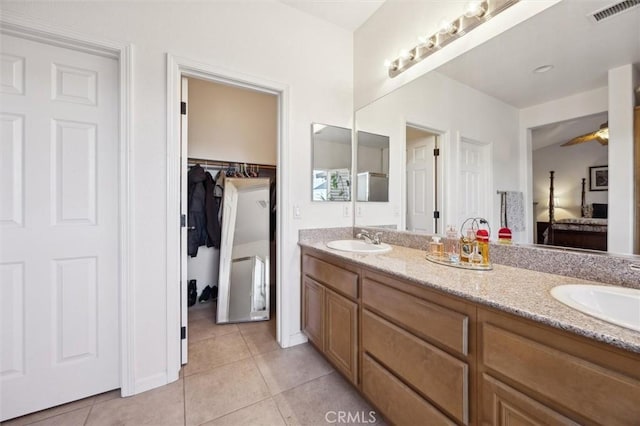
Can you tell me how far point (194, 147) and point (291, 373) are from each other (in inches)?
93.8

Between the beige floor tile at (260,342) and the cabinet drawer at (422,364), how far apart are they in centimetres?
98

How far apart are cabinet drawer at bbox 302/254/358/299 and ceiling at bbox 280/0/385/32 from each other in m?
1.97

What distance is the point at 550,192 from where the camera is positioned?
3.95ft

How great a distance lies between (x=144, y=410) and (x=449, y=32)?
9.08 ft

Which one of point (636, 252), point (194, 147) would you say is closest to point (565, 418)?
point (636, 252)

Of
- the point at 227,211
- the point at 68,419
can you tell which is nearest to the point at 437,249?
the point at 227,211

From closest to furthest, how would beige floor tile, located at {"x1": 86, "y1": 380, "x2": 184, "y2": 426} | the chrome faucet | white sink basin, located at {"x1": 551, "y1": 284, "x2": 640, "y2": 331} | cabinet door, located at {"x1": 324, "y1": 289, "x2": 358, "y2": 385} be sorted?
white sink basin, located at {"x1": 551, "y1": 284, "x2": 640, "y2": 331} < beige floor tile, located at {"x1": 86, "y1": 380, "x2": 184, "y2": 426} < cabinet door, located at {"x1": 324, "y1": 289, "x2": 358, "y2": 385} < the chrome faucet

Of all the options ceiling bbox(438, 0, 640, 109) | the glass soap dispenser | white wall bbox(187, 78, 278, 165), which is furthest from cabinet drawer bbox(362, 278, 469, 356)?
white wall bbox(187, 78, 278, 165)

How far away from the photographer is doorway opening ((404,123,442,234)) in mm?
1784

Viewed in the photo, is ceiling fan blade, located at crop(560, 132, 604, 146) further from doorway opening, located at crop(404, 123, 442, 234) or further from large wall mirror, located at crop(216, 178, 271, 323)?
large wall mirror, located at crop(216, 178, 271, 323)

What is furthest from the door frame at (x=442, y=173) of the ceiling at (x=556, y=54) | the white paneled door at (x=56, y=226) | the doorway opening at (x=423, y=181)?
the white paneled door at (x=56, y=226)

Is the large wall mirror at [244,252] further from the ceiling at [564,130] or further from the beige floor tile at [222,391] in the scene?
the ceiling at [564,130]

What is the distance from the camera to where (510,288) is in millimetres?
938

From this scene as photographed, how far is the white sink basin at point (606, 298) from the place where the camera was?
0.82 m
